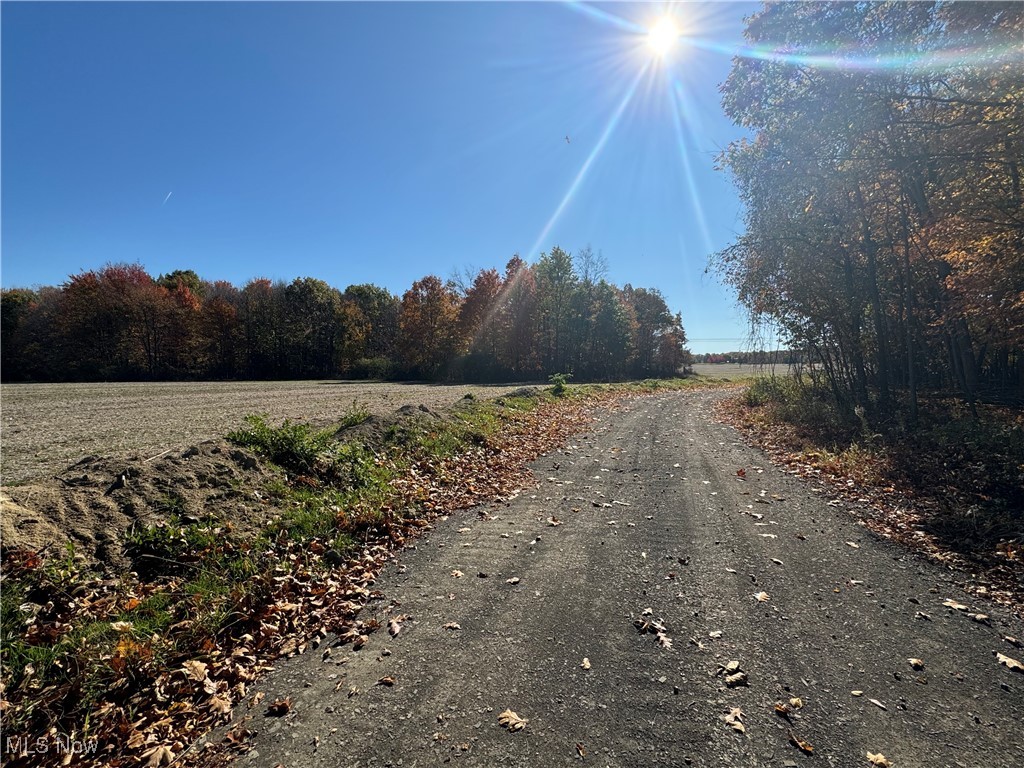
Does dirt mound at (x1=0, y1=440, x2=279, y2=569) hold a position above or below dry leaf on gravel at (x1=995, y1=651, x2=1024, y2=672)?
above

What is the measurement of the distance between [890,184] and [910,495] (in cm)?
856

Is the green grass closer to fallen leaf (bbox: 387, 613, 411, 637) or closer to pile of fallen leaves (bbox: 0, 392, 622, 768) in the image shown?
pile of fallen leaves (bbox: 0, 392, 622, 768)

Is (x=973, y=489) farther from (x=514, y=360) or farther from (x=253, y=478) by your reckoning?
(x=514, y=360)

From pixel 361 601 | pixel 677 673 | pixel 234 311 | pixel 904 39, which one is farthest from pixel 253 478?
pixel 234 311

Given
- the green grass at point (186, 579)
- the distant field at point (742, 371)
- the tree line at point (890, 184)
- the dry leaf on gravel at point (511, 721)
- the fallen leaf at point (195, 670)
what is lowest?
the dry leaf on gravel at point (511, 721)

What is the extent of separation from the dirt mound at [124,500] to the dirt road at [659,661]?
A: 2.45 metres

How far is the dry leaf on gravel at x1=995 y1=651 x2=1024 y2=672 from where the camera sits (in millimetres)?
3160

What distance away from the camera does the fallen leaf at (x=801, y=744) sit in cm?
247

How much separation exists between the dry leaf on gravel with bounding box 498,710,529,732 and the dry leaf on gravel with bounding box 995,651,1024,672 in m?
3.65

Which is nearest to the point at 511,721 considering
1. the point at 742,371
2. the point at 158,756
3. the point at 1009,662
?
the point at 158,756

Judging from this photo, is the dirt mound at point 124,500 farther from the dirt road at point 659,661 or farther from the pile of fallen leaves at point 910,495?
the pile of fallen leaves at point 910,495

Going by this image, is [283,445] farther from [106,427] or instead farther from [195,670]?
[106,427]

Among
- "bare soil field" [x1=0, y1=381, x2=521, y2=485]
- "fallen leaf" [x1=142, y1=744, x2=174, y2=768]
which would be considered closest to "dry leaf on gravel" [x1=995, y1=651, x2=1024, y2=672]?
"fallen leaf" [x1=142, y1=744, x2=174, y2=768]

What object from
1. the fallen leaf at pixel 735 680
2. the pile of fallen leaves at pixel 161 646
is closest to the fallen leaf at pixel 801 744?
the fallen leaf at pixel 735 680
